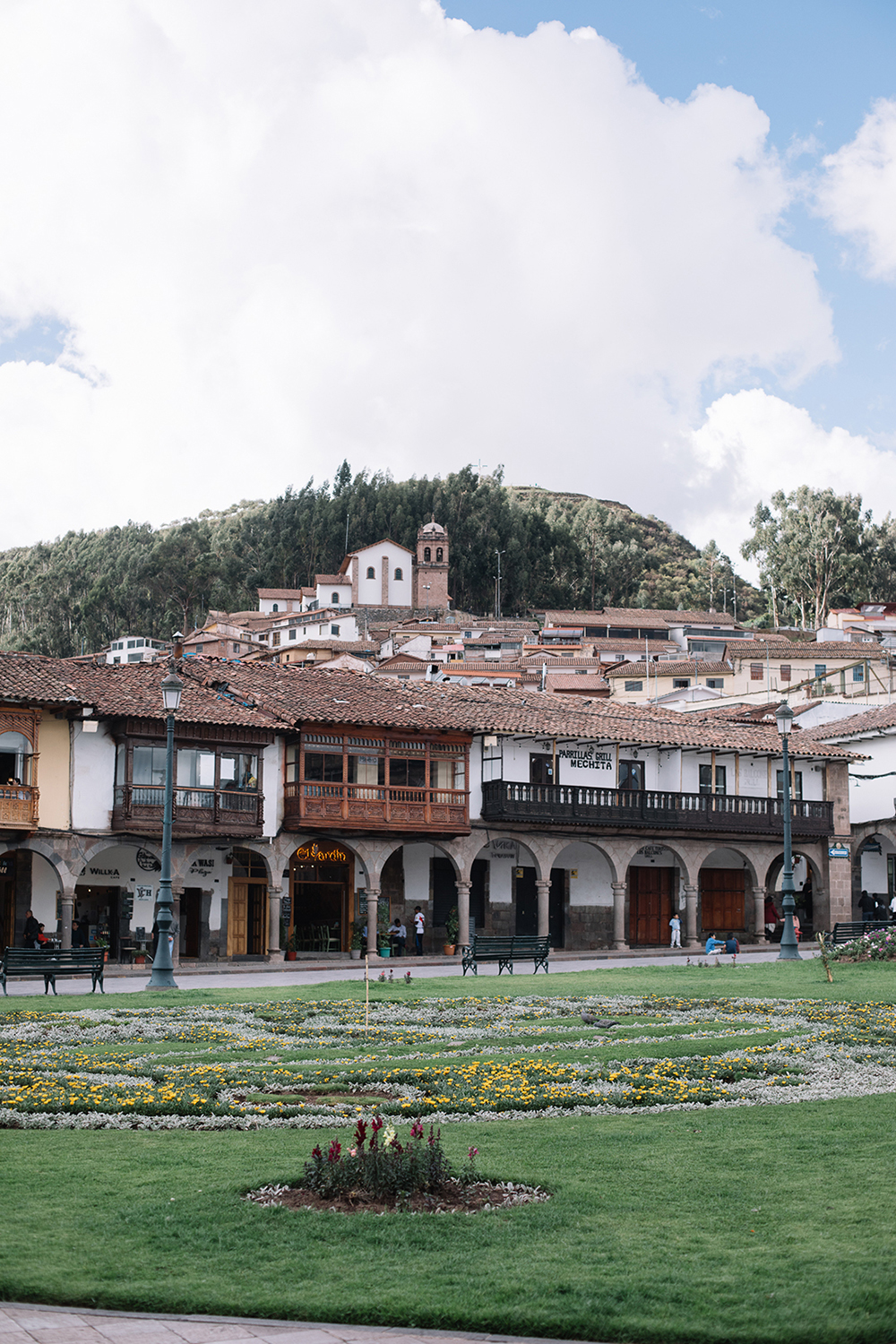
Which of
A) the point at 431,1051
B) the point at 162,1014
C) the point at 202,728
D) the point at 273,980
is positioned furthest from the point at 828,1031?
the point at 202,728

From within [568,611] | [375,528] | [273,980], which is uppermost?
[375,528]

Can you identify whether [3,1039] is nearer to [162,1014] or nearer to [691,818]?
[162,1014]

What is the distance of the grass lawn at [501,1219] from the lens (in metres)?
5.95

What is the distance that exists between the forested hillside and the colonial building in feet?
230

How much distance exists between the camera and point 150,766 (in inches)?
1361

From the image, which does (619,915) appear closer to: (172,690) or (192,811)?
(192,811)

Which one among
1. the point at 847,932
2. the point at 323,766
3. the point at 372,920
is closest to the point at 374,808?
the point at 323,766

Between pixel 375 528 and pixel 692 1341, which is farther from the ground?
pixel 375 528

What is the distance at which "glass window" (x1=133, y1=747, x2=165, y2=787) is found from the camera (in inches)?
1353

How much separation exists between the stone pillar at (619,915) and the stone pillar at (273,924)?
35.2 ft

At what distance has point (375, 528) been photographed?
12231 centimetres

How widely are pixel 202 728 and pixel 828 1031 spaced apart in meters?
22.7

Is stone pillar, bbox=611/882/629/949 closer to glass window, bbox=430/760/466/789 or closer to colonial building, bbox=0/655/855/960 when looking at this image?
colonial building, bbox=0/655/855/960

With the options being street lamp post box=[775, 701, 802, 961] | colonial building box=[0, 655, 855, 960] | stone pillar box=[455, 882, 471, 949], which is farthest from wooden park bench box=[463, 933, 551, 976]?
stone pillar box=[455, 882, 471, 949]
